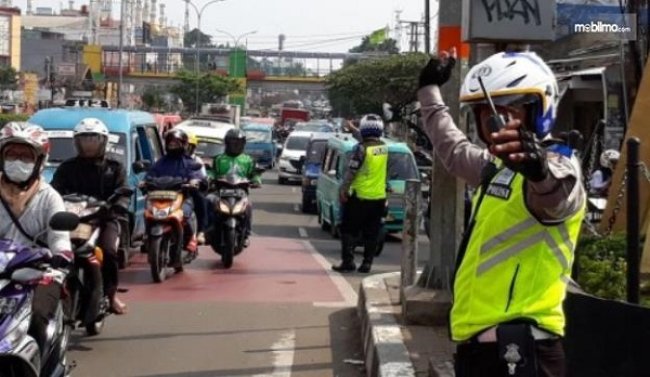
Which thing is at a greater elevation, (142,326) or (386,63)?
(386,63)

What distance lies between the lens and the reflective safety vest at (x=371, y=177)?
1412cm

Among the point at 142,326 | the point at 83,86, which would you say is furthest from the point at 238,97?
the point at 142,326

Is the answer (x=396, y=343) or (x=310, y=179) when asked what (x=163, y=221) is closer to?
(x=396, y=343)

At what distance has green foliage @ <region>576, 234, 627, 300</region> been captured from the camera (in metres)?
6.54

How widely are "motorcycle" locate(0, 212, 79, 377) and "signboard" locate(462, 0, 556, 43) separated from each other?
2582 millimetres

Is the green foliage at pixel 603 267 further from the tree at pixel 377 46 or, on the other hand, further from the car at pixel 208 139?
the tree at pixel 377 46

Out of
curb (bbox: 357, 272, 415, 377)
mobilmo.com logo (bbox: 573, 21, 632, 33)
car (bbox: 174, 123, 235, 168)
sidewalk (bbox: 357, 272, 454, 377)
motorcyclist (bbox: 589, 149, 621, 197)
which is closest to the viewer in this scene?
sidewalk (bbox: 357, 272, 454, 377)

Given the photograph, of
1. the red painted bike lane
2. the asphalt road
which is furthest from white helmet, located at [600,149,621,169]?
the red painted bike lane

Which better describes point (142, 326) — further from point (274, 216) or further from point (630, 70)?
point (274, 216)

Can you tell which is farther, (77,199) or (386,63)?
(386,63)

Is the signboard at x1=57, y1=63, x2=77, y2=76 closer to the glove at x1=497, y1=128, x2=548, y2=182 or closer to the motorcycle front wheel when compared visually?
the motorcycle front wheel

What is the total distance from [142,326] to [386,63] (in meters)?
47.5

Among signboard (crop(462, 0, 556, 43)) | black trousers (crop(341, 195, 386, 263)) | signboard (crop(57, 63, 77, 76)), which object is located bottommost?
black trousers (crop(341, 195, 386, 263))

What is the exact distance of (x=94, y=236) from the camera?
899 centimetres
